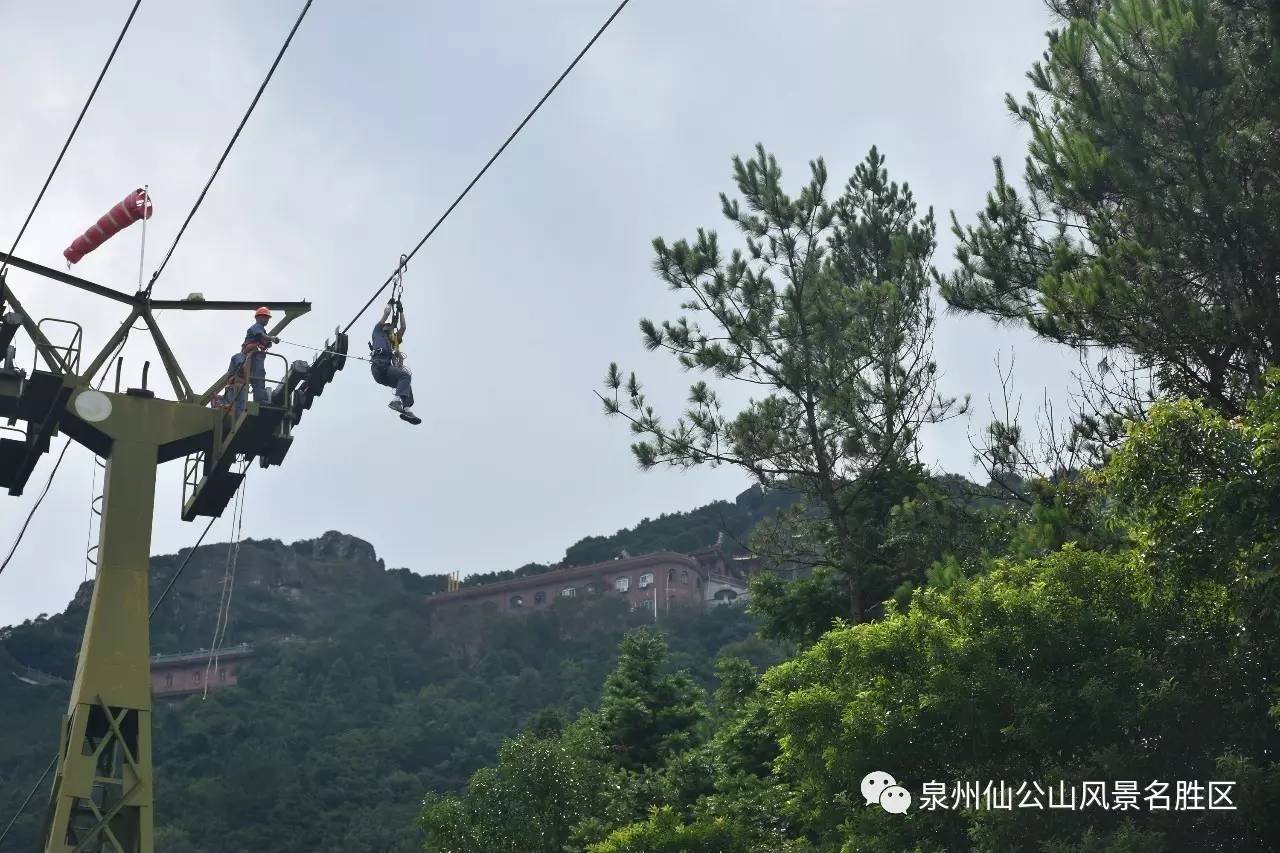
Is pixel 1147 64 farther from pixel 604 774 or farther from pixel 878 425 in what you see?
pixel 604 774

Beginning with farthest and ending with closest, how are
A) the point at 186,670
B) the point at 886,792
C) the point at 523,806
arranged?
the point at 186,670, the point at 523,806, the point at 886,792

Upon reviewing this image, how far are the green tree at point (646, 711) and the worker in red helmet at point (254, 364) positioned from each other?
12.5 metres

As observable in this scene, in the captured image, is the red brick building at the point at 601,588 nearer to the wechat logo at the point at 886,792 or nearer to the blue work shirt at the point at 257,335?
the blue work shirt at the point at 257,335

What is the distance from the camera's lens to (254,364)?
687 inches

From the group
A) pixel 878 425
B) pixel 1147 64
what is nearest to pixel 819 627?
pixel 878 425

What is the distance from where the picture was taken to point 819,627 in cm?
2367

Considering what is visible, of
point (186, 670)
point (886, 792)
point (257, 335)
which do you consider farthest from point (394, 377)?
point (186, 670)

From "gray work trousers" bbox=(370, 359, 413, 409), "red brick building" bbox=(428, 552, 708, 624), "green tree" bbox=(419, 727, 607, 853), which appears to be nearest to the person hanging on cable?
"gray work trousers" bbox=(370, 359, 413, 409)

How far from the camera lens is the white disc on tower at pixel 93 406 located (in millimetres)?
16844

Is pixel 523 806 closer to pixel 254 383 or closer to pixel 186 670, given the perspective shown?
pixel 254 383

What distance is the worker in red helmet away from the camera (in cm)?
1733

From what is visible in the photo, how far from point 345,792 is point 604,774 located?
4117cm

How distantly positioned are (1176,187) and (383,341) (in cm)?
809

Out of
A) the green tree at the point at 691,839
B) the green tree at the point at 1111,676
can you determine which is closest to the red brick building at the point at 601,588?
the green tree at the point at 691,839
